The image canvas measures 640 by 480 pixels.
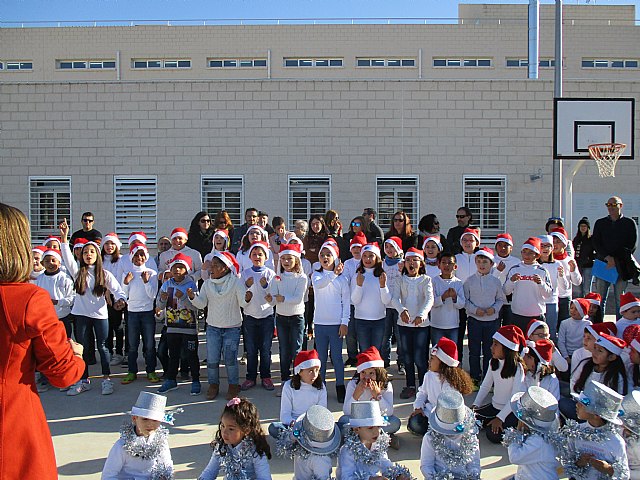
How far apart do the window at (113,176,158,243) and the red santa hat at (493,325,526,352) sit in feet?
30.8

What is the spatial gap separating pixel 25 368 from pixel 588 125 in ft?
35.0

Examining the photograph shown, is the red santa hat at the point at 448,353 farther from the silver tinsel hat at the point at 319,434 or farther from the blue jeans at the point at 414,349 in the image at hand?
the silver tinsel hat at the point at 319,434

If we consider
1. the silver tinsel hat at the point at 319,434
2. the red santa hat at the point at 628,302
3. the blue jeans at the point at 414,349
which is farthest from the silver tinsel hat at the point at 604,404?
the red santa hat at the point at 628,302

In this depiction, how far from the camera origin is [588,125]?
1081cm

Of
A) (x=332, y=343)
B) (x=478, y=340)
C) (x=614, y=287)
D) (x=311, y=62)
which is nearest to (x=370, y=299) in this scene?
(x=332, y=343)

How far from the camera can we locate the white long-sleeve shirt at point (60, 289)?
645 cm

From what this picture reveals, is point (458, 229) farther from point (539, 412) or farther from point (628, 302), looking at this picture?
point (539, 412)

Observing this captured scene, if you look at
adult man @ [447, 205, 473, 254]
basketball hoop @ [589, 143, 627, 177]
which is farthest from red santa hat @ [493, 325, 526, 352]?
basketball hoop @ [589, 143, 627, 177]

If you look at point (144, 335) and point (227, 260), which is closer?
point (227, 260)

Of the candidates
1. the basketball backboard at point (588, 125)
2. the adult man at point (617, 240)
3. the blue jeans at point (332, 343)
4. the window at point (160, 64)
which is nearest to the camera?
the blue jeans at point (332, 343)

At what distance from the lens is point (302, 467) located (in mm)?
3887

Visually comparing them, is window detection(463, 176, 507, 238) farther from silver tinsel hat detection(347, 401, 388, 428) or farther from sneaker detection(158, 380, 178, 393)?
silver tinsel hat detection(347, 401, 388, 428)

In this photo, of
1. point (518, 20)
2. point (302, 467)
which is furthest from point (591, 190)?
point (518, 20)

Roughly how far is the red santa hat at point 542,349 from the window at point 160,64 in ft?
69.4
